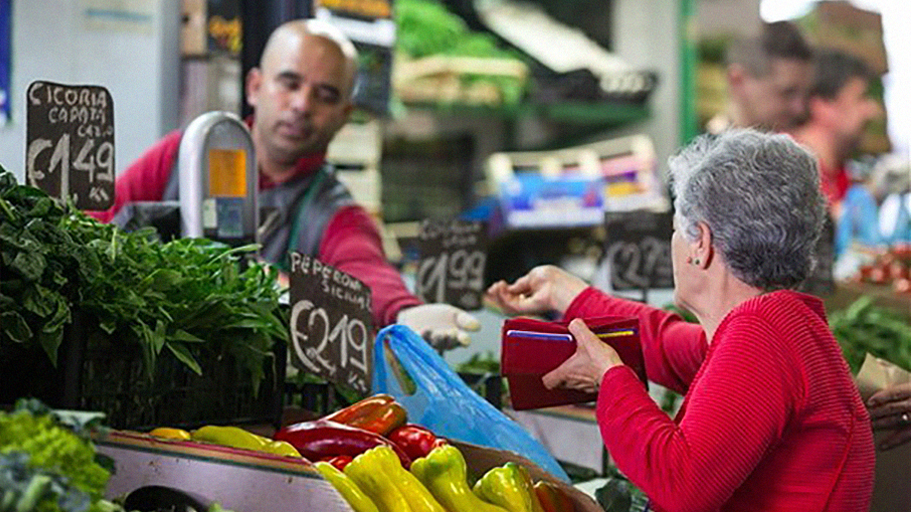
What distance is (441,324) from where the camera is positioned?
10.1 feet

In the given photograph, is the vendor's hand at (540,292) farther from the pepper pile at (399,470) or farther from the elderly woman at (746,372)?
the pepper pile at (399,470)

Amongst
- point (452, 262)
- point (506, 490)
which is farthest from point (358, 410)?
point (452, 262)

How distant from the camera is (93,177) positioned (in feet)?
8.61

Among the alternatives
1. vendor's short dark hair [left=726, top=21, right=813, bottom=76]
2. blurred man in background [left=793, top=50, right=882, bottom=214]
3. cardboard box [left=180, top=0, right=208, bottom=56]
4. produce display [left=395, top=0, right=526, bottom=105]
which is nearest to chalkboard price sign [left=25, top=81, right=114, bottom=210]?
cardboard box [left=180, top=0, right=208, bottom=56]

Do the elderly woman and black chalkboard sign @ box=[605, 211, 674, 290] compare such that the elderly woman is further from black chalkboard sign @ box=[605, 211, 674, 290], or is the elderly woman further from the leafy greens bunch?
black chalkboard sign @ box=[605, 211, 674, 290]

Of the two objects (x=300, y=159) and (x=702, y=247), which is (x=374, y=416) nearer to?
(x=702, y=247)

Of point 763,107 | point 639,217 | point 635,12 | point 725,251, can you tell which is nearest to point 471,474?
point 725,251

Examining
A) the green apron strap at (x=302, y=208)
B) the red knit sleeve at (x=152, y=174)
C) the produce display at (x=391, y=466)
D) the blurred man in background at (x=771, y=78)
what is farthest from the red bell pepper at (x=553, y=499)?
the blurred man in background at (x=771, y=78)

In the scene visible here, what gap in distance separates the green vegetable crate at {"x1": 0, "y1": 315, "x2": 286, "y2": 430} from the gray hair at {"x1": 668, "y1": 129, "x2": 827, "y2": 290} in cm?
82

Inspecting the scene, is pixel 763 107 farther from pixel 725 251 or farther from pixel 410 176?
pixel 725 251

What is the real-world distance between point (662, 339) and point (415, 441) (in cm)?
76

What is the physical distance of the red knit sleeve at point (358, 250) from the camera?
11.8 ft

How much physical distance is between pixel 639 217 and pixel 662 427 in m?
1.97

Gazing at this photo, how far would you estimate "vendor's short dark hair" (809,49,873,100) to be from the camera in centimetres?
771
